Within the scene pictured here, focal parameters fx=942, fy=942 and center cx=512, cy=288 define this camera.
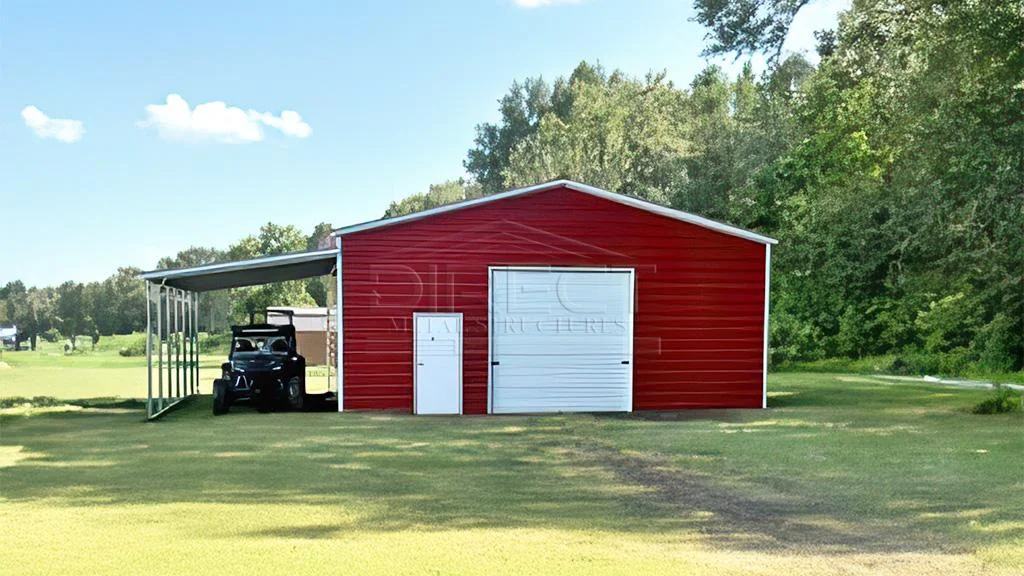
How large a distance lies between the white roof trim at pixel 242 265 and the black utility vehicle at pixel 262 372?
1524 mm

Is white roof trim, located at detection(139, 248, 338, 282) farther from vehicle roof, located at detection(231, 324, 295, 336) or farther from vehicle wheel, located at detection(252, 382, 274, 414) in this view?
vehicle wheel, located at detection(252, 382, 274, 414)

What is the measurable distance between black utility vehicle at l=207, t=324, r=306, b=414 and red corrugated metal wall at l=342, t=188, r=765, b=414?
172 cm

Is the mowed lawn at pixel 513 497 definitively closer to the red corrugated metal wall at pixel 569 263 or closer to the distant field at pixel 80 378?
the red corrugated metal wall at pixel 569 263

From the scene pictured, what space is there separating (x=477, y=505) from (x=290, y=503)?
1.76 m

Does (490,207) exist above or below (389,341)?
above

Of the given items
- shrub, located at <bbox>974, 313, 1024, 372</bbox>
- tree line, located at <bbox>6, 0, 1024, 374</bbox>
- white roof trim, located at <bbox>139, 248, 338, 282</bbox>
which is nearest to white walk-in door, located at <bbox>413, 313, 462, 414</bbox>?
white roof trim, located at <bbox>139, 248, 338, 282</bbox>

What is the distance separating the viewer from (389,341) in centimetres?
1720

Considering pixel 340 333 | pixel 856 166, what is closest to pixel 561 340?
pixel 340 333

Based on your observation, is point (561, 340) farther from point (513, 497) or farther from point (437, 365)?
point (513, 497)

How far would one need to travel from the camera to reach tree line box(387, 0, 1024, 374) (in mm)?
22234

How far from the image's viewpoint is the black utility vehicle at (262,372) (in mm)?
17625

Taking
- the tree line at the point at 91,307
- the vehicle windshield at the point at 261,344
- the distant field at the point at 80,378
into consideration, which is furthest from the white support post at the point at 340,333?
the tree line at the point at 91,307

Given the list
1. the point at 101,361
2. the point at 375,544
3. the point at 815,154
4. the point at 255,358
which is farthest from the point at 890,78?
the point at 101,361

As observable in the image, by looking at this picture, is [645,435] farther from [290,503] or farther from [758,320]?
[290,503]
